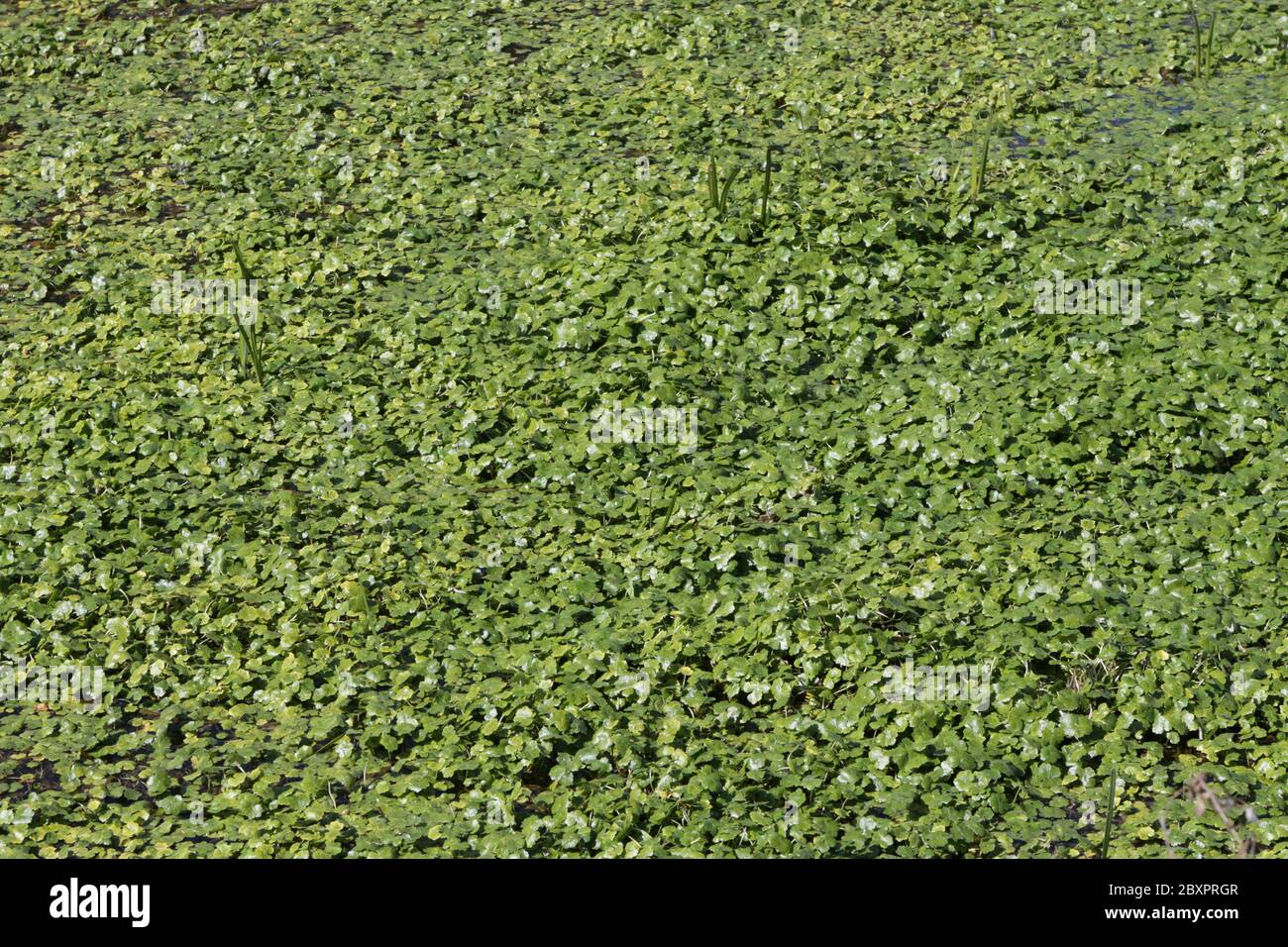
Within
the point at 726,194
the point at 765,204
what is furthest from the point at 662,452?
the point at 726,194

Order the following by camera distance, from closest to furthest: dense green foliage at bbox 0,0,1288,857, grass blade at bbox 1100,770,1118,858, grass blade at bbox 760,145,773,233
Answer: grass blade at bbox 1100,770,1118,858 → dense green foliage at bbox 0,0,1288,857 → grass blade at bbox 760,145,773,233

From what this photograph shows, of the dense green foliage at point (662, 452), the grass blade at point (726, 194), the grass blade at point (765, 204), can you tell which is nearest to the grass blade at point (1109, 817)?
the dense green foliage at point (662, 452)

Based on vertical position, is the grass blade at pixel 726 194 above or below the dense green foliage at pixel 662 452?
above

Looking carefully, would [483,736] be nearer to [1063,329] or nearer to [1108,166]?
[1063,329]

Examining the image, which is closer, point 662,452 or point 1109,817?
point 1109,817

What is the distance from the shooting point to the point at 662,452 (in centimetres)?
796

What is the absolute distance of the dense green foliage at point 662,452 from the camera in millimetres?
6145

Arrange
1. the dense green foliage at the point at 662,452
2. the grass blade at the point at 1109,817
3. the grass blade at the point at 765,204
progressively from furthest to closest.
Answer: the grass blade at the point at 765,204 < the dense green foliage at the point at 662,452 < the grass blade at the point at 1109,817

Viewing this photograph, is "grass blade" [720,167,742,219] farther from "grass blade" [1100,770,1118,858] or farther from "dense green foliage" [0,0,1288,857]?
"grass blade" [1100,770,1118,858]

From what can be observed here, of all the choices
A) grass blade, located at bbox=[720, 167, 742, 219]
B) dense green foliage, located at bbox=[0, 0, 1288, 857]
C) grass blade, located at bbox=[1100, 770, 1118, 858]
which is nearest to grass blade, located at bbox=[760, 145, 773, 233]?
dense green foliage, located at bbox=[0, 0, 1288, 857]

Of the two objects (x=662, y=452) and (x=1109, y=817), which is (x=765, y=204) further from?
(x=1109, y=817)

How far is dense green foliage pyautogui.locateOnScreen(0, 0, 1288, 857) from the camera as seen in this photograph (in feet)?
20.2

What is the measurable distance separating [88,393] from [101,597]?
1.91 metres

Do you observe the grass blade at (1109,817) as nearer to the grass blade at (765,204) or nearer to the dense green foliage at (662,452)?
the dense green foliage at (662,452)
